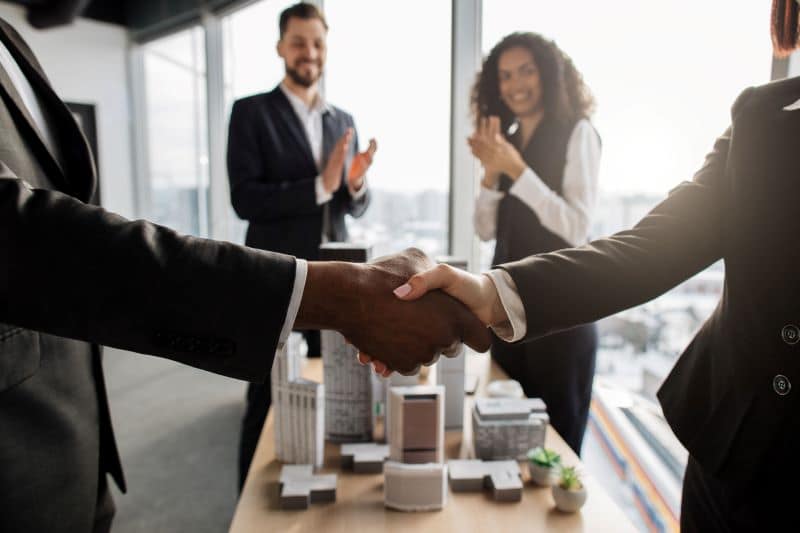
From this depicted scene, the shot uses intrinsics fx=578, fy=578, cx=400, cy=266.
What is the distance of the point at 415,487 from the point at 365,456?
8.0 inches

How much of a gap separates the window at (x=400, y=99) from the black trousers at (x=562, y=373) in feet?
5.00

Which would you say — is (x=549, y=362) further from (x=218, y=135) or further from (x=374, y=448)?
(x=218, y=135)

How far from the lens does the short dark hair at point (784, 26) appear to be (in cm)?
97

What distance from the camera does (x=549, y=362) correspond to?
1847 millimetres

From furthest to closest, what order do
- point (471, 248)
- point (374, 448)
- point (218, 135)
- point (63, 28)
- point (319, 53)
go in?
point (63, 28), point (218, 135), point (471, 248), point (319, 53), point (374, 448)

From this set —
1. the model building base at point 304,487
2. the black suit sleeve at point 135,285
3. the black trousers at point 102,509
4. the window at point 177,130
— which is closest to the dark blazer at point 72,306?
the black suit sleeve at point 135,285

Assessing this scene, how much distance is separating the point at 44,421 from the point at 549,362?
1.40m

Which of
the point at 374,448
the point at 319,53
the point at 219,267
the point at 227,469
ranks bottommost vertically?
the point at 227,469

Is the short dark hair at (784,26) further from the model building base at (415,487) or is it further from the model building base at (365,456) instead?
the model building base at (365,456)

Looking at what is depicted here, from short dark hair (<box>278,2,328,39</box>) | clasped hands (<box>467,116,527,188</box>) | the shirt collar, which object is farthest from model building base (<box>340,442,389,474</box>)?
short dark hair (<box>278,2,328,39</box>)

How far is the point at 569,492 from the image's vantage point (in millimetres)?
1068

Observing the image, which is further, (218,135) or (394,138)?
(218,135)

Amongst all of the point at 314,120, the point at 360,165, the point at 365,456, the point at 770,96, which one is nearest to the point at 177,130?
the point at 314,120

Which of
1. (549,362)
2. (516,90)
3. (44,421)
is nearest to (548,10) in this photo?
(516,90)
